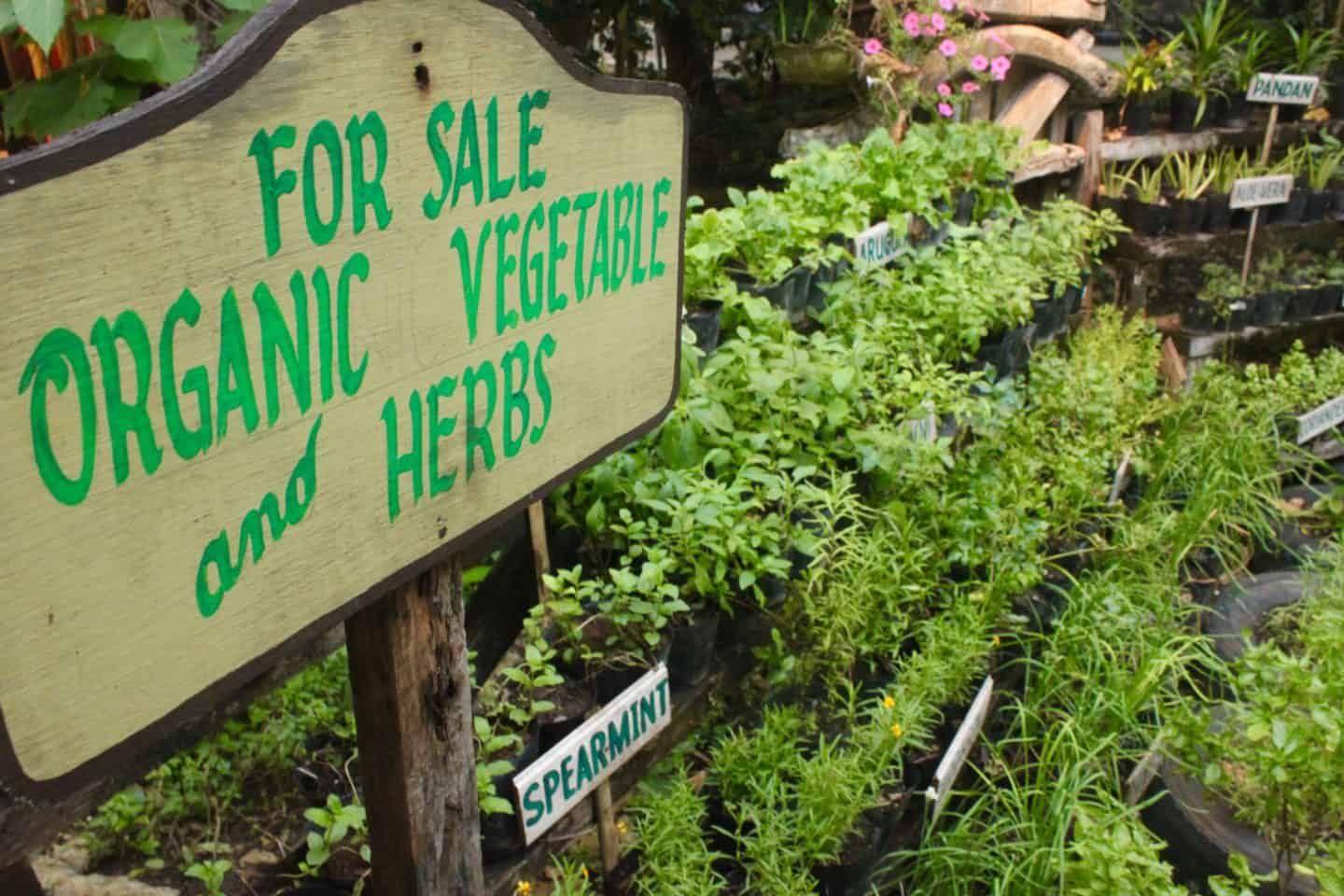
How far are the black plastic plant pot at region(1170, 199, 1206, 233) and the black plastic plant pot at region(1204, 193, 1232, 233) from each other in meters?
0.08

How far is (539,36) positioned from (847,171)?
292 centimetres

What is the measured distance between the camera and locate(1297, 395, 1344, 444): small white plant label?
4.62 meters

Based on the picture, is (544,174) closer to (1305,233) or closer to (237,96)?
(237,96)

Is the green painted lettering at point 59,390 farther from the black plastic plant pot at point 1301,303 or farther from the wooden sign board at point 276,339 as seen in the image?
the black plastic plant pot at point 1301,303

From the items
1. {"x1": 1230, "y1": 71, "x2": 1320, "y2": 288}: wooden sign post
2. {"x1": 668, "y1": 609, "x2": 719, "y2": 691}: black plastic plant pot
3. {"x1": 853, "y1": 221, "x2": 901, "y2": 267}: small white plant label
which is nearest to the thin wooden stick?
{"x1": 1230, "y1": 71, "x2": 1320, "y2": 288}: wooden sign post

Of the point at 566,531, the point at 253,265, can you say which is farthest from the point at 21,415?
the point at 566,531

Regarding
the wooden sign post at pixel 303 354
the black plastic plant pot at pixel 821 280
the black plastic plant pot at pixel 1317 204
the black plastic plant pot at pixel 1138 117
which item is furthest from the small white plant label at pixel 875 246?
the black plastic plant pot at pixel 1317 204

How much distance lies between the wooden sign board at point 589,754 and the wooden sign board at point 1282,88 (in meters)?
5.58

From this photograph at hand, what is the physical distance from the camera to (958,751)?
2.47 m

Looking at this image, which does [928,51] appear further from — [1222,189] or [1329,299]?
[1329,299]

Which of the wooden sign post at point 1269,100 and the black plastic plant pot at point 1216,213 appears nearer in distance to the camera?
the wooden sign post at point 1269,100

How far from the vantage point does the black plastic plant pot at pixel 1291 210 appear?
6299 millimetres

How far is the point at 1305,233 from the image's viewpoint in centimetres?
664

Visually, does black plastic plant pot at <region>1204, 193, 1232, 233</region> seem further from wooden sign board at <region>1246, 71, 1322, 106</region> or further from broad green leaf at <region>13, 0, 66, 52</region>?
broad green leaf at <region>13, 0, 66, 52</region>
